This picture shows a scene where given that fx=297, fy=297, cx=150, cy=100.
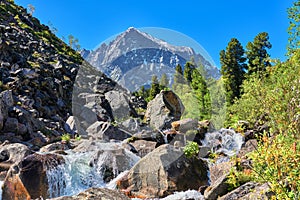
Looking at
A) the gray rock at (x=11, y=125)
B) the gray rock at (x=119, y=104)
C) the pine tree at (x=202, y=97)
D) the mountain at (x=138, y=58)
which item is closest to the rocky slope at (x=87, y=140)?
the gray rock at (x=11, y=125)

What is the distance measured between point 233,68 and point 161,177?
102 feet

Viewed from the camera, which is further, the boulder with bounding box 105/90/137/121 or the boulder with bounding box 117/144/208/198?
the boulder with bounding box 105/90/137/121

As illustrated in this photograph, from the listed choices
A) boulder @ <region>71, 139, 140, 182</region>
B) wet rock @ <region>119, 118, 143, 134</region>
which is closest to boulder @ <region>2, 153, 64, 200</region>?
boulder @ <region>71, 139, 140, 182</region>

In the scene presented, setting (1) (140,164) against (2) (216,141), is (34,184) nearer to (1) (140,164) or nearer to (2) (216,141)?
(1) (140,164)

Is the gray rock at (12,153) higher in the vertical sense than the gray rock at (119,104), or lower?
lower

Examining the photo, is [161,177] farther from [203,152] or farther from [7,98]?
[7,98]

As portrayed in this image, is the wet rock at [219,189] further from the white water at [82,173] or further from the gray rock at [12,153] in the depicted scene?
the gray rock at [12,153]

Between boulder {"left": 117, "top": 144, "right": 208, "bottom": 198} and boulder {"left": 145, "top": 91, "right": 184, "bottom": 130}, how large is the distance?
16.3 meters

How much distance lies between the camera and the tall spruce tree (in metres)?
38.9

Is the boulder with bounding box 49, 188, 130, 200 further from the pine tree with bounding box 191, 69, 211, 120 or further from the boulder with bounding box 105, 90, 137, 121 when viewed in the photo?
the pine tree with bounding box 191, 69, 211, 120

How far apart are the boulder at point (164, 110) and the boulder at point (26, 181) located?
1767cm

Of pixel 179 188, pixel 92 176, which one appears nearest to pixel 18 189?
pixel 92 176

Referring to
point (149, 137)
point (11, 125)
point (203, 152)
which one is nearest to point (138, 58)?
point (149, 137)

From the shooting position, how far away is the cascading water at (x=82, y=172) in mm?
12828
